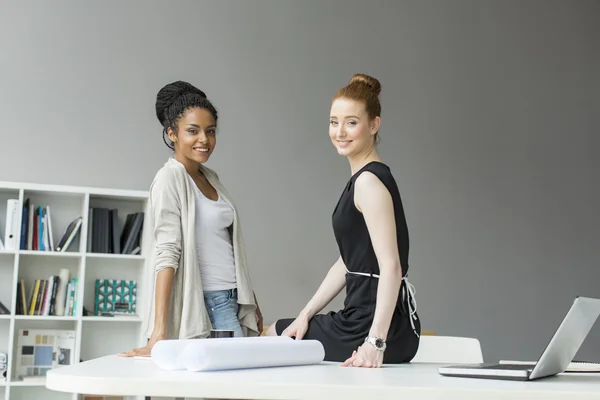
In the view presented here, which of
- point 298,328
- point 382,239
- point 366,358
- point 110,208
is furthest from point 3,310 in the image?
point 366,358

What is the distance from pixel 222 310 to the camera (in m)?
2.43

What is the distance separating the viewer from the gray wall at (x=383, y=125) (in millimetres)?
4477

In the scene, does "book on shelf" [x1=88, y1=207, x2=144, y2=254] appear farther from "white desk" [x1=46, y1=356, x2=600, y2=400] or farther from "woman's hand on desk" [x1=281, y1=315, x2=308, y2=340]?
"white desk" [x1=46, y1=356, x2=600, y2=400]

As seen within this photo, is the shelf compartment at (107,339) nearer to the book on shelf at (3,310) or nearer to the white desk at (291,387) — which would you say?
the book on shelf at (3,310)

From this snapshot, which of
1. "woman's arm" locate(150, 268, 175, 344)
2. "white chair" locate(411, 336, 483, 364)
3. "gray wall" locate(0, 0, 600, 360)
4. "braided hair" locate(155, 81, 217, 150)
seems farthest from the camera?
"gray wall" locate(0, 0, 600, 360)

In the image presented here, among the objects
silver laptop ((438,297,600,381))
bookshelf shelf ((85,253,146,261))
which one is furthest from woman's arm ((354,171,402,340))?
bookshelf shelf ((85,253,146,261))

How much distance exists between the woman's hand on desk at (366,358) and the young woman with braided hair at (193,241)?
0.73 metres

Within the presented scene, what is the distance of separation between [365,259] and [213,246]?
80cm

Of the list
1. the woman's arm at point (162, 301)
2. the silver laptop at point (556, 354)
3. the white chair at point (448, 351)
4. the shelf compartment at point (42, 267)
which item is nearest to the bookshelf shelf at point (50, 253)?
the shelf compartment at point (42, 267)

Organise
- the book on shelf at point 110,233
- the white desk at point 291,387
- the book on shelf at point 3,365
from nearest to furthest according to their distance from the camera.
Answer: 1. the white desk at point 291,387
2. the book on shelf at point 3,365
3. the book on shelf at point 110,233

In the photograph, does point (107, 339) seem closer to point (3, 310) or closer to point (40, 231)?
point (3, 310)

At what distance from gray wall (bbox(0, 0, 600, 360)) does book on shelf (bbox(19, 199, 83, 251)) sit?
1.24ft

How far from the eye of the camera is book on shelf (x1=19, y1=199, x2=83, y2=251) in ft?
13.0

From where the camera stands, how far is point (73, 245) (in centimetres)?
417
